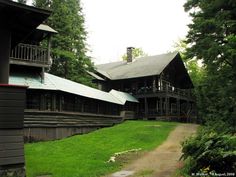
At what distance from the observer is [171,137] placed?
28.2m

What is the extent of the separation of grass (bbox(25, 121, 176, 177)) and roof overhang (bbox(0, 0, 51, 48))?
18.6 feet

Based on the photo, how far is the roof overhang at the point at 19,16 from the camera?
11.5m

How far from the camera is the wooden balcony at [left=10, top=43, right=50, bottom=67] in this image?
26.6m

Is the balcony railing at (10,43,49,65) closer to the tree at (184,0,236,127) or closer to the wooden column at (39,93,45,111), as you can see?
the wooden column at (39,93,45,111)

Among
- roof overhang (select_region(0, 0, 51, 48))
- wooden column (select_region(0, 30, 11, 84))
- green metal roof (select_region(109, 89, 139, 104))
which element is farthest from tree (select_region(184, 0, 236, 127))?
green metal roof (select_region(109, 89, 139, 104))

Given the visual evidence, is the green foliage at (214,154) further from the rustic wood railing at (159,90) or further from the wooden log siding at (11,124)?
the rustic wood railing at (159,90)

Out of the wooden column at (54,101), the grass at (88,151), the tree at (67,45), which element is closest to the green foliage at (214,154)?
the grass at (88,151)

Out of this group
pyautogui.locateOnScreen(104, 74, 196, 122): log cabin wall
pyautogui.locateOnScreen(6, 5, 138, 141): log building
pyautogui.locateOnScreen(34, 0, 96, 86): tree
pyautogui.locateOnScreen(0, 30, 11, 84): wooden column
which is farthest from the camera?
pyautogui.locateOnScreen(104, 74, 196, 122): log cabin wall

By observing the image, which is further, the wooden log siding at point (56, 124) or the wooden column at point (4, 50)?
the wooden log siding at point (56, 124)

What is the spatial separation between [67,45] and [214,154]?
34301 millimetres

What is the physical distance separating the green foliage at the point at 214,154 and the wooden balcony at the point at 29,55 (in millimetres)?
16888

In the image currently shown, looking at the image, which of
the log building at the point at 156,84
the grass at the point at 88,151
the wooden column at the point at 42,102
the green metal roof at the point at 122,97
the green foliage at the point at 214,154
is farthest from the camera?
the log building at the point at 156,84

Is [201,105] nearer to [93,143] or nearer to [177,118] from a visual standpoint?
[177,118]

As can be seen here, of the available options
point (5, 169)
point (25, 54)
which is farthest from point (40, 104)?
point (5, 169)
